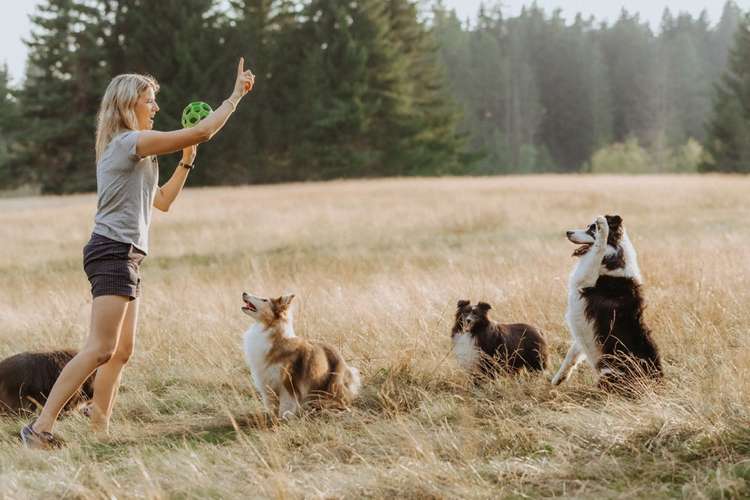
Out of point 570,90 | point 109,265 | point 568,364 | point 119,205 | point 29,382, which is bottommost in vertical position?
point 29,382

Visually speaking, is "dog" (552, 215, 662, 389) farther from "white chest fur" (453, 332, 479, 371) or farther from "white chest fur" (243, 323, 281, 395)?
"white chest fur" (243, 323, 281, 395)

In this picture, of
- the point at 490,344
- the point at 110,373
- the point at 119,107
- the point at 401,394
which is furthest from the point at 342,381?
the point at 119,107

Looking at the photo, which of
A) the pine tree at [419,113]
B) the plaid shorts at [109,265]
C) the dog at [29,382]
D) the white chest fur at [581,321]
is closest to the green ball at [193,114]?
the plaid shorts at [109,265]

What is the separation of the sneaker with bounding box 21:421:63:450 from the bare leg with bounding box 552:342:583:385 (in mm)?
3366

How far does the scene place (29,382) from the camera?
609cm

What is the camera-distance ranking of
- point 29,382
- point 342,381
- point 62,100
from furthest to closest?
point 62,100, point 29,382, point 342,381

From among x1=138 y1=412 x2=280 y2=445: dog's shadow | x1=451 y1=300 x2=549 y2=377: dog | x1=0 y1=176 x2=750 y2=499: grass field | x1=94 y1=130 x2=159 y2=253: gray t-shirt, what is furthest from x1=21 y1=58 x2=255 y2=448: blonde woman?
x1=451 y1=300 x2=549 y2=377: dog

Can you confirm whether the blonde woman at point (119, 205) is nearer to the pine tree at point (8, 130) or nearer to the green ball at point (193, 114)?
the green ball at point (193, 114)

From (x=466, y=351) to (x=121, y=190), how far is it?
9.13 ft

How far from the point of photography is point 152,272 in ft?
44.9

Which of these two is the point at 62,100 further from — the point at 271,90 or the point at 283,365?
the point at 283,365

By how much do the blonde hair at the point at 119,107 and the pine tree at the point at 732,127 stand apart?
184 ft

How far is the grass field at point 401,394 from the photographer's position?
164 inches

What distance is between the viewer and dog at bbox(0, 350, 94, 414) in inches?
238
